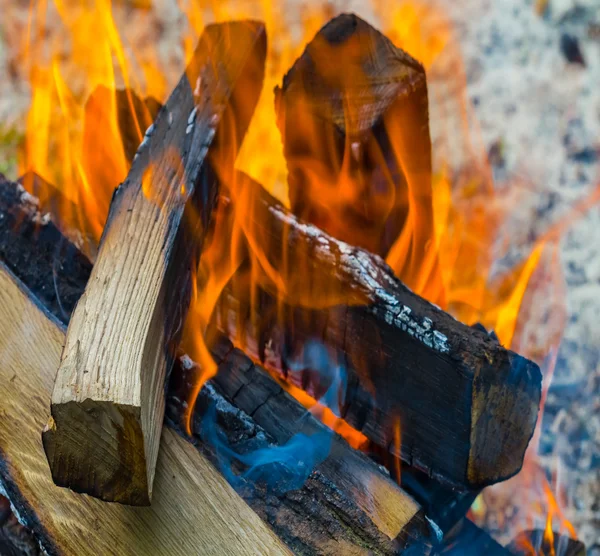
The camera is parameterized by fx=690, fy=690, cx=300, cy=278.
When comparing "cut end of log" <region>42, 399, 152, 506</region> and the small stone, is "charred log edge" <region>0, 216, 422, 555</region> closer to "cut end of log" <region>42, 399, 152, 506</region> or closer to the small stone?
"cut end of log" <region>42, 399, 152, 506</region>

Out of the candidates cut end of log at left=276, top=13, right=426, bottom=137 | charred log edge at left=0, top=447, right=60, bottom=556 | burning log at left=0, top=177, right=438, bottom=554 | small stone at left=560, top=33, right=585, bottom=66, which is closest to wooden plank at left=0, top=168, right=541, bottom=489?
burning log at left=0, top=177, right=438, bottom=554

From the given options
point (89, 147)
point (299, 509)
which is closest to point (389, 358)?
point (299, 509)

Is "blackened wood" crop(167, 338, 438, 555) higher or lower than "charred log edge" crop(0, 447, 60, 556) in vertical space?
higher

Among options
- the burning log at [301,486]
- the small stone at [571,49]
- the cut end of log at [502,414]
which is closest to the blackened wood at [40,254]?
the burning log at [301,486]

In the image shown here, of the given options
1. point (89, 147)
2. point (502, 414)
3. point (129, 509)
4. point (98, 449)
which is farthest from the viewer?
point (89, 147)

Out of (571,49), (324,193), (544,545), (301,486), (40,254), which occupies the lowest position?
(544,545)

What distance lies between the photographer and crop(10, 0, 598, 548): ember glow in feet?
6.07

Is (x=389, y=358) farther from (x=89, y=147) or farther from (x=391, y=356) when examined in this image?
(x=89, y=147)

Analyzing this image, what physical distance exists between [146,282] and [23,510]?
55 cm

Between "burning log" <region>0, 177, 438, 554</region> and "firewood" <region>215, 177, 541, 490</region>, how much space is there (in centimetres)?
16

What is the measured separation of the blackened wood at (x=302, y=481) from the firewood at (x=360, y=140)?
1.95 feet

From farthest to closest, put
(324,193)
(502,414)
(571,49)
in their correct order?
(571,49), (324,193), (502,414)

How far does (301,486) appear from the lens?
147cm

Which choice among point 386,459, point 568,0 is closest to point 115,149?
point 386,459
